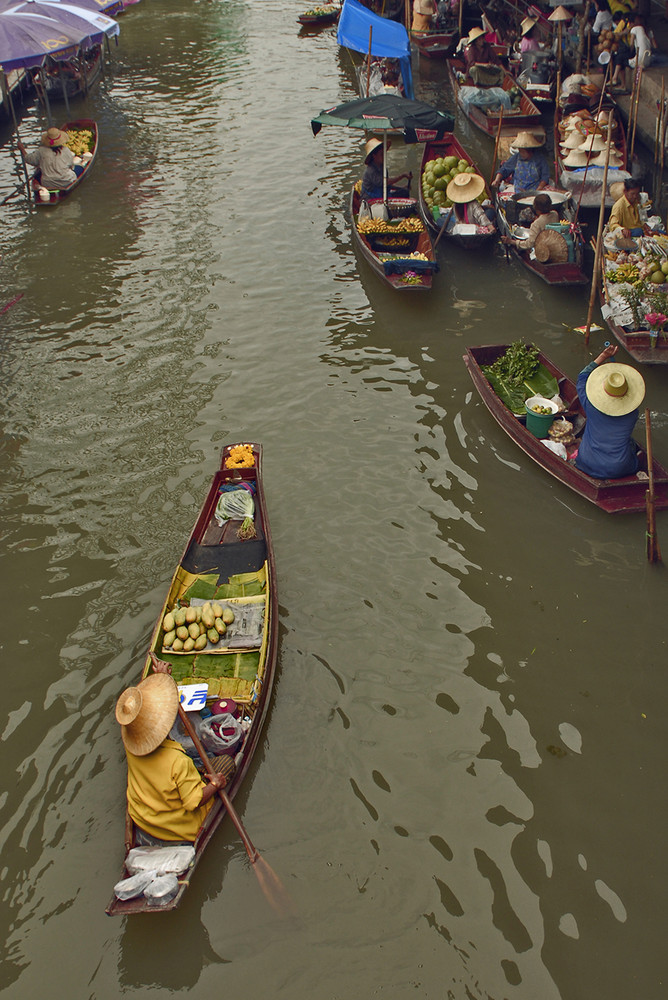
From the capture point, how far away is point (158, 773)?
5.75m

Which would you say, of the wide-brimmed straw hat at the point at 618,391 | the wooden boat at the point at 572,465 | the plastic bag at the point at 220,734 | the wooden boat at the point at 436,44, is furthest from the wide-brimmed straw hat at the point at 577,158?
the plastic bag at the point at 220,734

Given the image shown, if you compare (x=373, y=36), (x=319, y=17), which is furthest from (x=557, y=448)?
(x=319, y=17)

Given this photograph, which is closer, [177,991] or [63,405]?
[177,991]

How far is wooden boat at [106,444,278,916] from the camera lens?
6.11 meters

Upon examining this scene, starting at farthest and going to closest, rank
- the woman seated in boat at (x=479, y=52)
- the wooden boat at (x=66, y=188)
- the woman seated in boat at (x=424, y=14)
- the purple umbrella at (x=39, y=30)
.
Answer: the woman seated in boat at (x=424, y=14) < the woman seated in boat at (x=479, y=52) < the wooden boat at (x=66, y=188) < the purple umbrella at (x=39, y=30)

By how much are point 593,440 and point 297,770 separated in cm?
518

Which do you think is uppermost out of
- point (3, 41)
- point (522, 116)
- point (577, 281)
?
point (3, 41)

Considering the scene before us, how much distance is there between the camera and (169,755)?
228 inches

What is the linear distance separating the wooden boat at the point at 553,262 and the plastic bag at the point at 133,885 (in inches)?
446

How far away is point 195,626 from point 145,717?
1.79 metres

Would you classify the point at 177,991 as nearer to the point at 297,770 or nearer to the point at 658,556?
the point at 297,770

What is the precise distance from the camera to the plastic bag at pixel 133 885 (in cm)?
543

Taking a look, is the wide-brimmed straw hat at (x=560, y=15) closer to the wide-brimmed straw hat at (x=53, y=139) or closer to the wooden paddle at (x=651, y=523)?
the wide-brimmed straw hat at (x=53, y=139)

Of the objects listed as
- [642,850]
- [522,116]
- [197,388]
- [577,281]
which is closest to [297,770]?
[642,850]
